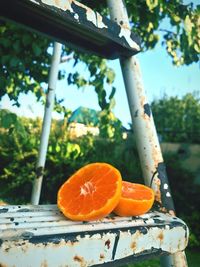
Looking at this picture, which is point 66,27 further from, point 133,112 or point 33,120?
point 33,120

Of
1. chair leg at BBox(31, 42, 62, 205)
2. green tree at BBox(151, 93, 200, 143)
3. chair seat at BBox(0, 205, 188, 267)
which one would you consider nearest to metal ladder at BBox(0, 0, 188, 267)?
chair seat at BBox(0, 205, 188, 267)

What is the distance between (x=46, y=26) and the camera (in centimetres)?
96

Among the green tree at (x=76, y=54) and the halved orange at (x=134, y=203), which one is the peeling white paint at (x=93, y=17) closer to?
the halved orange at (x=134, y=203)

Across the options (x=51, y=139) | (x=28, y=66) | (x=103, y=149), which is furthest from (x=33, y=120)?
(x=28, y=66)

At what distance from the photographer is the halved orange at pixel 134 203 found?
0.86 m

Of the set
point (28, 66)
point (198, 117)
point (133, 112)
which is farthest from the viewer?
point (198, 117)

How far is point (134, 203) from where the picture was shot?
863 mm

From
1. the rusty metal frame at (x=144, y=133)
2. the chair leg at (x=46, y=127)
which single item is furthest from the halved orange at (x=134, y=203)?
the chair leg at (x=46, y=127)

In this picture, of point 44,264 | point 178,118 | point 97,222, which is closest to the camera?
point 44,264

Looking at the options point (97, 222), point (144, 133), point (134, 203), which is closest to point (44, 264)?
point (97, 222)

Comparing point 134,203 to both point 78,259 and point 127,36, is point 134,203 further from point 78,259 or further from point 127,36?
point 127,36

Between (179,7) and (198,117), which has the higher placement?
(179,7)

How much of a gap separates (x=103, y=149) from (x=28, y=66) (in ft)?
14.0

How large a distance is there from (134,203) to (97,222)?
14 centimetres
